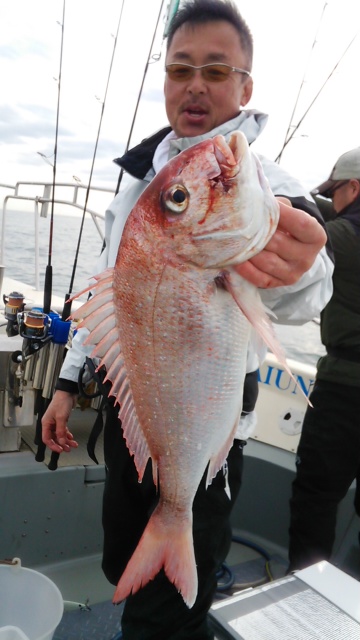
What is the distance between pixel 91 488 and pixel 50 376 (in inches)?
31.4

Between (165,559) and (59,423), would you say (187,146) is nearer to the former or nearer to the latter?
(59,423)

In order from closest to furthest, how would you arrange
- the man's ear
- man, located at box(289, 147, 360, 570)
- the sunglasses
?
the sunglasses < the man's ear < man, located at box(289, 147, 360, 570)

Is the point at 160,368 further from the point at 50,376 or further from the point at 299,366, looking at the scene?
the point at 299,366

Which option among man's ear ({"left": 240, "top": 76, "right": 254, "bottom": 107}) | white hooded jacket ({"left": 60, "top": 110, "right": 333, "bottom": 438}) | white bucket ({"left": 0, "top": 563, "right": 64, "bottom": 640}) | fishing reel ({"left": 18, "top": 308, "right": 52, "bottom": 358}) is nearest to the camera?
white hooded jacket ({"left": 60, "top": 110, "right": 333, "bottom": 438})

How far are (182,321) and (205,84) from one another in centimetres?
92

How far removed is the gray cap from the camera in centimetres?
287

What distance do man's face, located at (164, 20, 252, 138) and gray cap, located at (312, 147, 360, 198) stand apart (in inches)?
52.0

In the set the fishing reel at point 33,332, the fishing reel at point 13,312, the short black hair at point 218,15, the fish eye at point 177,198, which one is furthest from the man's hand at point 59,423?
the short black hair at point 218,15

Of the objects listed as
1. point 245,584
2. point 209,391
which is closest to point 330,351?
point 245,584

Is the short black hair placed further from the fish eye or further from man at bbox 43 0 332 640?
the fish eye

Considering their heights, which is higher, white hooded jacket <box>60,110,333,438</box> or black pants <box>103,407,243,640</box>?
white hooded jacket <box>60,110,333,438</box>

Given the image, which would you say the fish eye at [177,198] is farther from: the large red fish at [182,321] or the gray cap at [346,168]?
the gray cap at [346,168]

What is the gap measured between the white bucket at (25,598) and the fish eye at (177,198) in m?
1.90

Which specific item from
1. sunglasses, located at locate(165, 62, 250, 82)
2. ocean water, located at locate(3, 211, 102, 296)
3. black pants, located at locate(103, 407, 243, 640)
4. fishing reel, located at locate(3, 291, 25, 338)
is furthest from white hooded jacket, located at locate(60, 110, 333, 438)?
ocean water, located at locate(3, 211, 102, 296)
